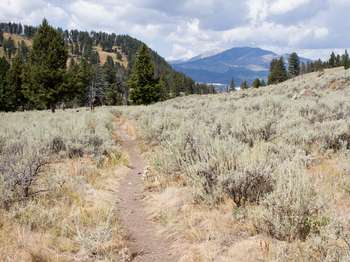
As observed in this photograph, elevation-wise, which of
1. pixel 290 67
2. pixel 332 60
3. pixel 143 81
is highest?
pixel 332 60

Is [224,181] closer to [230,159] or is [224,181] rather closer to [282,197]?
[230,159]

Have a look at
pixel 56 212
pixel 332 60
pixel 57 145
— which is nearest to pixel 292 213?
pixel 56 212

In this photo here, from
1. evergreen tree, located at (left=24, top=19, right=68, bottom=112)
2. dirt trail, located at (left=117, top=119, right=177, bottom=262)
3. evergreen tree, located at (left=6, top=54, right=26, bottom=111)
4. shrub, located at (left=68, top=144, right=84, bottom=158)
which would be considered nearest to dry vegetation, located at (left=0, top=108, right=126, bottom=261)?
dirt trail, located at (left=117, top=119, right=177, bottom=262)

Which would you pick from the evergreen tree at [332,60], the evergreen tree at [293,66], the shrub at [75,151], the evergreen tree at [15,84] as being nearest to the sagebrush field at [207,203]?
the shrub at [75,151]

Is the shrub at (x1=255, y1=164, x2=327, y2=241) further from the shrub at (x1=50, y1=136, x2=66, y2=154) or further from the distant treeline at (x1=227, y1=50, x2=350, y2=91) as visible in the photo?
the distant treeline at (x1=227, y1=50, x2=350, y2=91)

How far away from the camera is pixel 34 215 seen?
526 cm

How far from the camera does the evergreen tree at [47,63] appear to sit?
97.5 ft

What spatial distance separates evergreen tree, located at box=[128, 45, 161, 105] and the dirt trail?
31838 millimetres

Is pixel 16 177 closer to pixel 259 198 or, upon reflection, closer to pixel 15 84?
pixel 259 198

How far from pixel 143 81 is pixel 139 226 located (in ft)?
119

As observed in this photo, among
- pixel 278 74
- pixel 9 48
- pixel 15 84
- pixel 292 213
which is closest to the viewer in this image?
pixel 292 213

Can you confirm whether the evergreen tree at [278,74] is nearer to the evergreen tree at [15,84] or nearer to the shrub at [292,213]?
the evergreen tree at [15,84]

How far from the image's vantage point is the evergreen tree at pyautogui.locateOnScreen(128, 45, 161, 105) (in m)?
40.8

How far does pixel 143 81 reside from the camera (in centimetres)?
4116
